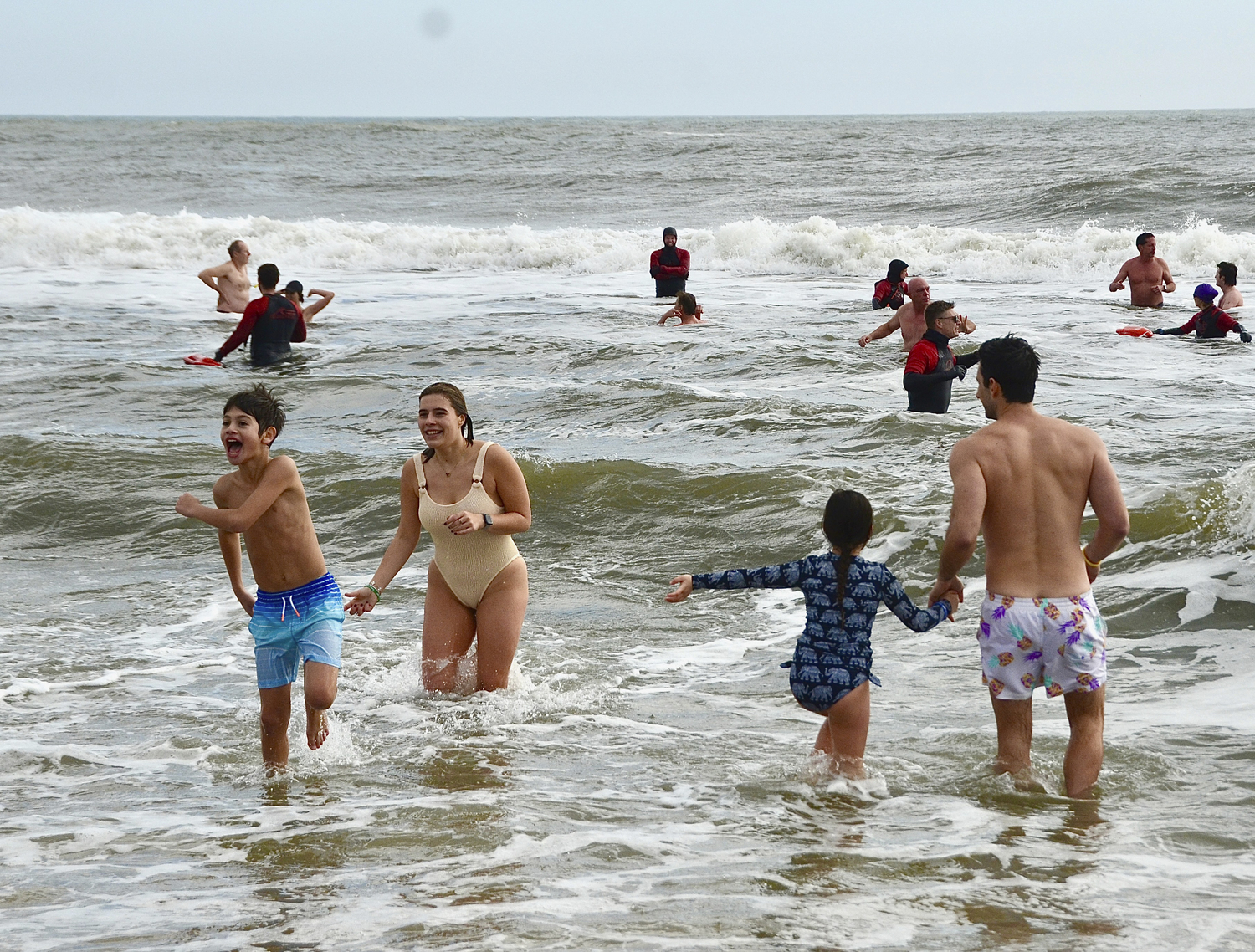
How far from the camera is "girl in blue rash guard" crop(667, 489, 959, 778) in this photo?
450 centimetres

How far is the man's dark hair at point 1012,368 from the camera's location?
4.54m

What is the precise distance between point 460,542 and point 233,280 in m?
14.1

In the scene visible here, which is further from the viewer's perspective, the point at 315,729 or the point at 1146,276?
the point at 1146,276

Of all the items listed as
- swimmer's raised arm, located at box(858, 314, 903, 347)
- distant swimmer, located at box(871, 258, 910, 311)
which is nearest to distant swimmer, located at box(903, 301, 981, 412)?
swimmer's raised arm, located at box(858, 314, 903, 347)

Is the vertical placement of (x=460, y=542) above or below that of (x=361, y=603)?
above

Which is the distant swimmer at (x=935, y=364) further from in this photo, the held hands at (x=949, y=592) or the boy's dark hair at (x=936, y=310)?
the held hands at (x=949, y=592)

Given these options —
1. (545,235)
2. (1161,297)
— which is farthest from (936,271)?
(545,235)

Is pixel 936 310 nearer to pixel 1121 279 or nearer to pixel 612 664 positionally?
pixel 612 664

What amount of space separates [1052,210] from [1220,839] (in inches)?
1075

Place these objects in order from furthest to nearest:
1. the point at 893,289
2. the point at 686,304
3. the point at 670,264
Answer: the point at 670,264 → the point at 686,304 → the point at 893,289

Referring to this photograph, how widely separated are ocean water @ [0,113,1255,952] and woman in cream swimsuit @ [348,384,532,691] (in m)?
0.31

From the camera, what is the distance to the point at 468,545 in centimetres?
597

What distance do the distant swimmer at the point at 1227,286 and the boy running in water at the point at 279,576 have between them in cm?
1444

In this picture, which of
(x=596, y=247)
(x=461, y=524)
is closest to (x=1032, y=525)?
(x=461, y=524)
